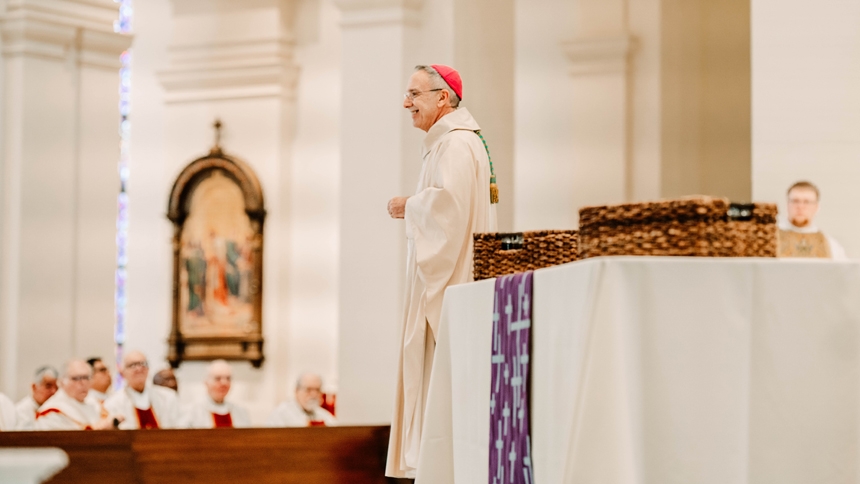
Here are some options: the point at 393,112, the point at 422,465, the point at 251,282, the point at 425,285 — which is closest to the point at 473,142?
the point at 425,285

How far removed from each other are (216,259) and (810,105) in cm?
910

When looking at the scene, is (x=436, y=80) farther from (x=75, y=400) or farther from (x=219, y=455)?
(x=75, y=400)

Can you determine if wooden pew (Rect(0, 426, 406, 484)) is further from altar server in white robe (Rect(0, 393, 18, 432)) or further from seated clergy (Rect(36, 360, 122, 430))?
seated clergy (Rect(36, 360, 122, 430))

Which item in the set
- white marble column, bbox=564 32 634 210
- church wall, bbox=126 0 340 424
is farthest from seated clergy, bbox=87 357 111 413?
white marble column, bbox=564 32 634 210

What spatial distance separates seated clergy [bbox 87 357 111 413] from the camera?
1124 centimetres

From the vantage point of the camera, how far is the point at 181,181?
51.8 feet

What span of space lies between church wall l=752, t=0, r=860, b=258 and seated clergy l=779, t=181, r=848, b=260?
0.28 m

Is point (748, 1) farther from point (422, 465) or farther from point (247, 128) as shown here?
point (422, 465)

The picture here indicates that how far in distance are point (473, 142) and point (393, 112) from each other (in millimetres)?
3875

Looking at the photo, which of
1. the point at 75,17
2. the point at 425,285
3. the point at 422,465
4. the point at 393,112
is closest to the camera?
the point at 422,465

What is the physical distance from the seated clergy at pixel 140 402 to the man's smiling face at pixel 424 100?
232 inches

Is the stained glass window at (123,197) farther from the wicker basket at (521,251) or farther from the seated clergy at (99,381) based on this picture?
the wicker basket at (521,251)

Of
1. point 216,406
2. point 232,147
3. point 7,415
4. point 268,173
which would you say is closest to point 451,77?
point 7,415

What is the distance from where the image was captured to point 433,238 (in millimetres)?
5559
